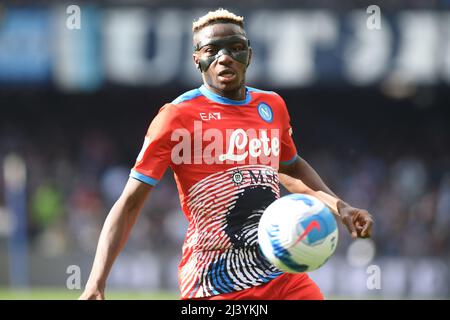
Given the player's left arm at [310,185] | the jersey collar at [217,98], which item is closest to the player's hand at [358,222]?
the player's left arm at [310,185]

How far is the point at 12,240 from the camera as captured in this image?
19.9 meters

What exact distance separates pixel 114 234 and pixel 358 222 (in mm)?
1535

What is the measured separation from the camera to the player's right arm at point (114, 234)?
209 inches

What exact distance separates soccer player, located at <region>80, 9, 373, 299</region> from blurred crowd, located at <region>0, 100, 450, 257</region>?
14.3 metres

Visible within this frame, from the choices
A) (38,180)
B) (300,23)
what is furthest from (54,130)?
(300,23)

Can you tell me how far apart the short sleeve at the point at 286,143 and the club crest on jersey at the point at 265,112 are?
142 millimetres

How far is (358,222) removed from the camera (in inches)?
233

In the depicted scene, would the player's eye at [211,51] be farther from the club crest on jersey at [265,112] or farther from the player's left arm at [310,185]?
the player's left arm at [310,185]

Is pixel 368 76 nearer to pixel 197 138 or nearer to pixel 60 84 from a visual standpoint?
pixel 60 84

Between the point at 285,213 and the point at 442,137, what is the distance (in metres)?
19.6

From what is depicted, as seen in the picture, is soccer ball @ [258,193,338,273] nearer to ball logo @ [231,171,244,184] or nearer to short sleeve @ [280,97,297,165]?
ball logo @ [231,171,244,184]

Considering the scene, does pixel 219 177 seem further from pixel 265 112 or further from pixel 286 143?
pixel 286 143

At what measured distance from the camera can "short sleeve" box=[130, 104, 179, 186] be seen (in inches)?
225

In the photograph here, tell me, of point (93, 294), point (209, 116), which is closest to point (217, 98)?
point (209, 116)
